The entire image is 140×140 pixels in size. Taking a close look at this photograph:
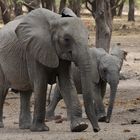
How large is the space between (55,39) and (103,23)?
886 centimetres

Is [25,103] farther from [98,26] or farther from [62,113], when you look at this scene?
[98,26]

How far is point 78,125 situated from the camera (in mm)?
9820

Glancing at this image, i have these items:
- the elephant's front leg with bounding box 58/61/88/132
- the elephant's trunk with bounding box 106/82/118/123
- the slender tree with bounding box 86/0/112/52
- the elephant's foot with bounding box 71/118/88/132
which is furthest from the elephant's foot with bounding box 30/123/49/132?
the slender tree with bounding box 86/0/112/52

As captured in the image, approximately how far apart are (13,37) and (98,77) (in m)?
2.03

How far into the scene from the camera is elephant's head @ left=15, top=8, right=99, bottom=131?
941 centimetres

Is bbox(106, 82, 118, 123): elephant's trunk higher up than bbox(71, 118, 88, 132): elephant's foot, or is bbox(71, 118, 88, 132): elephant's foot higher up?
bbox(71, 118, 88, 132): elephant's foot

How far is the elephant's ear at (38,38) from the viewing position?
10.0 metres

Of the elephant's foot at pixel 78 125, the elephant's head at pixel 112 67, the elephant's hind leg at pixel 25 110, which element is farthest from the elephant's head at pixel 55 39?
the elephant's head at pixel 112 67

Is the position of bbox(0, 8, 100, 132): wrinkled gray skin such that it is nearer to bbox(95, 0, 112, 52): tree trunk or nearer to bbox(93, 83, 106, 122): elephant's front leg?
bbox(93, 83, 106, 122): elephant's front leg

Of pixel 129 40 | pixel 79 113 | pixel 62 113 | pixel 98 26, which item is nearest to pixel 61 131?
pixel 79 113

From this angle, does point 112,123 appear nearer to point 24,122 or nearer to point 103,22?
point 24,122

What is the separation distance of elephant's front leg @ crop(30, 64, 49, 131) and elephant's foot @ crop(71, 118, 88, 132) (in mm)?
694

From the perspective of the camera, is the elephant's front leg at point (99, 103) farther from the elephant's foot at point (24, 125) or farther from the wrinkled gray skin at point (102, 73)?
the elephant's foot at point (24, 125)

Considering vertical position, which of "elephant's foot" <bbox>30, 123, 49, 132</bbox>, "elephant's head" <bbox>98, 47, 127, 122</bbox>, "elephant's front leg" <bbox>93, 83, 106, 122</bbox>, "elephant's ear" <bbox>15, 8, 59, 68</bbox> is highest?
"elephant's ear" <bbox>15, 8, 59, 68</bbox>
